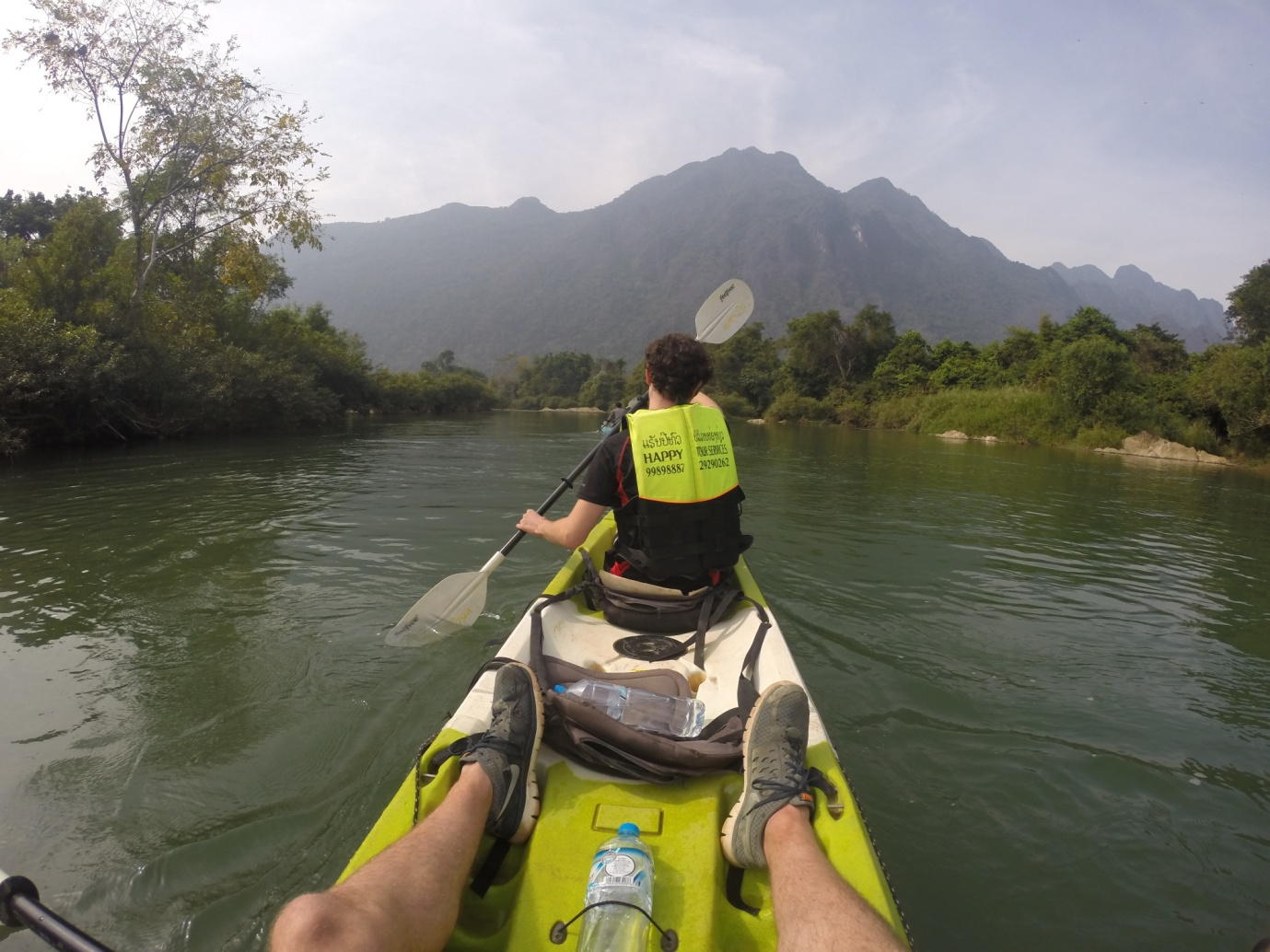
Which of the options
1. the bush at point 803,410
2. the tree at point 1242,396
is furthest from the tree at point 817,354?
the tree at point 1242,396

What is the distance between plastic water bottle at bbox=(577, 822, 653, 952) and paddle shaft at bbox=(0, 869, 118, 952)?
989 mm

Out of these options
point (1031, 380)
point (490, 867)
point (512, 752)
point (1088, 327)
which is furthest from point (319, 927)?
point (1088, 327)

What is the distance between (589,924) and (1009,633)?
174 inches

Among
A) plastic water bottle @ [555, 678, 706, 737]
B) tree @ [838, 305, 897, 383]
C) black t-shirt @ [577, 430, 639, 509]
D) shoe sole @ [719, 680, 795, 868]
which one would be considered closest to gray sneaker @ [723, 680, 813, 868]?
shoe sole @ [719, 680, 795, 868]

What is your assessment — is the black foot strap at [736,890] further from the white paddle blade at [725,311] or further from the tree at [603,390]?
the tree at [603,390]

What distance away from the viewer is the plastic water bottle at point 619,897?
1.60 metres

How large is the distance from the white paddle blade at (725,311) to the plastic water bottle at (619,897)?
4384 mm

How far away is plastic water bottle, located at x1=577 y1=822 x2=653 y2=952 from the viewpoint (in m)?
1.60

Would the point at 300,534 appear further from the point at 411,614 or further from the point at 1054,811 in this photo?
the point at 1054,811

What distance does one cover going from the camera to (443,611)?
4.62 metres

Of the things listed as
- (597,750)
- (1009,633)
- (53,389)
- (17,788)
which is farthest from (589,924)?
(53,389)

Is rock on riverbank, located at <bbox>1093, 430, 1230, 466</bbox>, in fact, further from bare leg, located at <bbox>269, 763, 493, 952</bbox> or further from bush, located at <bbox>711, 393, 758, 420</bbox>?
bush, located at <bbox>711, 393, 758, 420</bbox>

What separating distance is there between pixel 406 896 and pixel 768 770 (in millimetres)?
1057

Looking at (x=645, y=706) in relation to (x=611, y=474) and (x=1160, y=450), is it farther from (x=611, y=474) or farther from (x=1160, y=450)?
(x=1160, y=450)
